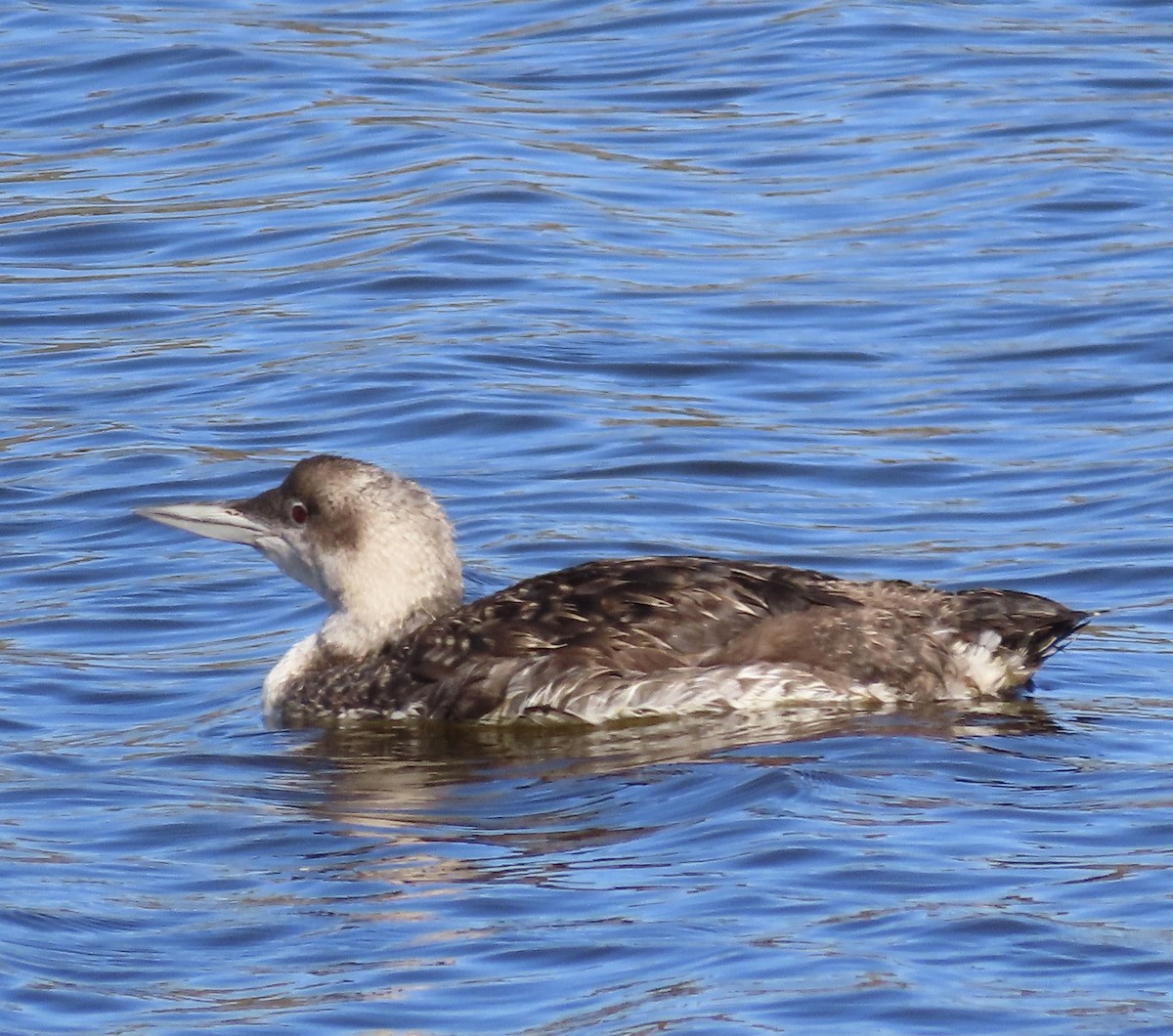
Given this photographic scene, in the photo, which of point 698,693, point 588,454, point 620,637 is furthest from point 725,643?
point 588,454

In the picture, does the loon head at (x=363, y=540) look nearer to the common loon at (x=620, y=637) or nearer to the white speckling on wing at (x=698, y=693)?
the common loon at (x=620, y=637)

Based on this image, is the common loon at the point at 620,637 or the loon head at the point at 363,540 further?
the loon head at the point at 363,540

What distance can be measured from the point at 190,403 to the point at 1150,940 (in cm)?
675

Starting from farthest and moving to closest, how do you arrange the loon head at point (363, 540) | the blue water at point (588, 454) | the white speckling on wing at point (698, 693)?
1. the loon head at point (363, 540)
2. the white speckling on wing at point (698, 693)
3. the blue water at point (588, 454)

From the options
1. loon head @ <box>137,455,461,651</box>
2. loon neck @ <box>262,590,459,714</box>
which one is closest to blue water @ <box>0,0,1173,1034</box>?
loon neck @ <box>262,590,459,714</box>

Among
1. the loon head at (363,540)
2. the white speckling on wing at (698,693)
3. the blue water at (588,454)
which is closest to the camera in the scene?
the blue water at (588,454)

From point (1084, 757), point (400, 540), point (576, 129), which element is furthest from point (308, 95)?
point (1084, 757)

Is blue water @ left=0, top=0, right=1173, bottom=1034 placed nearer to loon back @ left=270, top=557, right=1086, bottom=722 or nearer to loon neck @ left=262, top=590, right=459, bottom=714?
loon back @ left=270, top=557, right=1086, bottom=722

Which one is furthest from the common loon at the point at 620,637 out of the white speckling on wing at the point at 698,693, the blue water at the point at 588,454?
the blue water at the point at 588,454

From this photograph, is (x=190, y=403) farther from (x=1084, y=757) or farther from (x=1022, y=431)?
(x=1084, y=757)

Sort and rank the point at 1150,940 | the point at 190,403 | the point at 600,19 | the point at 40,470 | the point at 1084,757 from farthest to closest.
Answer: the point at 600,19, the point at 190,403, the point at 40,470, the point at 1084,757, the point at 1150,940

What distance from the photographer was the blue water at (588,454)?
20.4 feet

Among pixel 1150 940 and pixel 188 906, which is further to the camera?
pixel 188 906

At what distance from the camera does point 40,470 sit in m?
11.2
